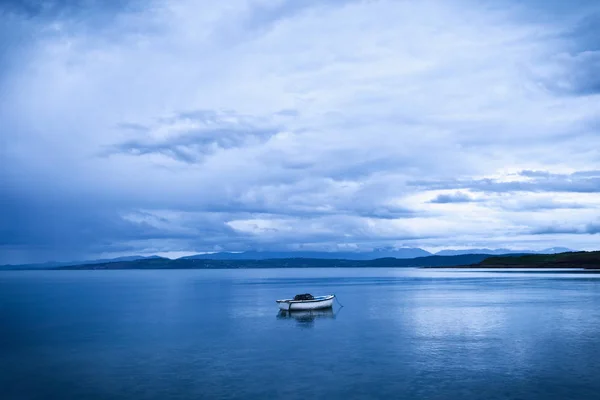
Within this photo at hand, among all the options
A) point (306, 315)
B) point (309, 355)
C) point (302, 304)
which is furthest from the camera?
point (302, 304)

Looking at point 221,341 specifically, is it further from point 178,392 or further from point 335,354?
point 178,392

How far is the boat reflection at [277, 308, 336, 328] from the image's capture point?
6800cm

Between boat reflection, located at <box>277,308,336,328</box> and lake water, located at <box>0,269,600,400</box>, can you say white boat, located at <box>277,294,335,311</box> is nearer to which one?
boat reflection, located at <box>277,308,336,328</box>

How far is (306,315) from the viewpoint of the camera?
73562mm

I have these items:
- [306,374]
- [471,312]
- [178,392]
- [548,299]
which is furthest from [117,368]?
[548,299]

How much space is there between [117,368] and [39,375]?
4.91 m

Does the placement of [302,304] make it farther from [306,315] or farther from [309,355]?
[309,355]

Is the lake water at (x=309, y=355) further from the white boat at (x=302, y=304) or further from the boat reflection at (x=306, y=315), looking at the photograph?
the white boat at (x=302, y=304)

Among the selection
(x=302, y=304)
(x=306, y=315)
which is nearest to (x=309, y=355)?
(x=306, y=315)

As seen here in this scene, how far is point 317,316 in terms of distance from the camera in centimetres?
7175

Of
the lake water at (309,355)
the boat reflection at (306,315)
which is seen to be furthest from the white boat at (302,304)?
the lake water at (309,355)

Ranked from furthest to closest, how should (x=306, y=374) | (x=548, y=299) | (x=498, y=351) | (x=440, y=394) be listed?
(x=548, y=299), (x=498, y=351), (x=306, y=374), (x=440, y=394)

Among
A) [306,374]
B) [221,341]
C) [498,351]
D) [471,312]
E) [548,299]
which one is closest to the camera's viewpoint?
[306,374]

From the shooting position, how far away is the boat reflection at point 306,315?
6800 centimetres
